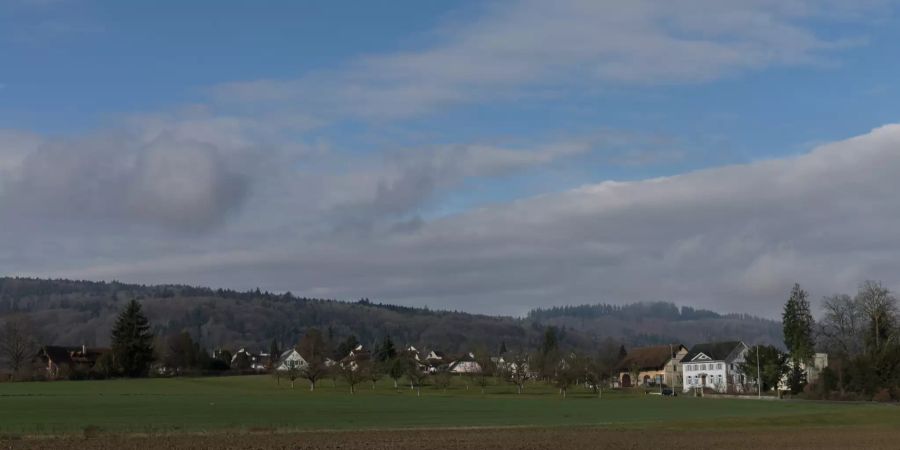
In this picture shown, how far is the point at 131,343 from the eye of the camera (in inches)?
5915

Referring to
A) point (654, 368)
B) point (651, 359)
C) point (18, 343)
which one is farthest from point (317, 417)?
point (651, 359)

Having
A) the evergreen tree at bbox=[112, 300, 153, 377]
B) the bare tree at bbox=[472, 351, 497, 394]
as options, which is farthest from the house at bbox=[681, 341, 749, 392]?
the evergreen tree at bbox=[112, 300, 153, 377]

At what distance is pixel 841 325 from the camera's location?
138 meters

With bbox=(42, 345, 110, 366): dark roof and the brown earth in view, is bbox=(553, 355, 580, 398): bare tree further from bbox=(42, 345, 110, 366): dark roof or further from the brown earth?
bbox=(42, 345, 110, 366): dark roof

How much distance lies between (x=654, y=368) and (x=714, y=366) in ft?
57.7

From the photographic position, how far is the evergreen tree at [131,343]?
150m

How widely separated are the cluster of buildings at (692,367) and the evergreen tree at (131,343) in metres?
88.2

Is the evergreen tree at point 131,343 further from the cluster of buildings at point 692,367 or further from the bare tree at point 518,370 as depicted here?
the cluster of buildings at point 692,367

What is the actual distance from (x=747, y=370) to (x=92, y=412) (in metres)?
108

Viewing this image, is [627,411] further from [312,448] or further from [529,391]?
[529,391]

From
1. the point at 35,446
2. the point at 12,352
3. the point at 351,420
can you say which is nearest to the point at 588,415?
the point at 351,420

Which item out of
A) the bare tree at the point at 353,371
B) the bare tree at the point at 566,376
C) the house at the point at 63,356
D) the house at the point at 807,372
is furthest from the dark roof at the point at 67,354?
the house at the point at 807,372

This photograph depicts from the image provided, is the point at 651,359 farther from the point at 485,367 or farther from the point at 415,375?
the point at 415,375

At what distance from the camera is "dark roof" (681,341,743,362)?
176 metres
